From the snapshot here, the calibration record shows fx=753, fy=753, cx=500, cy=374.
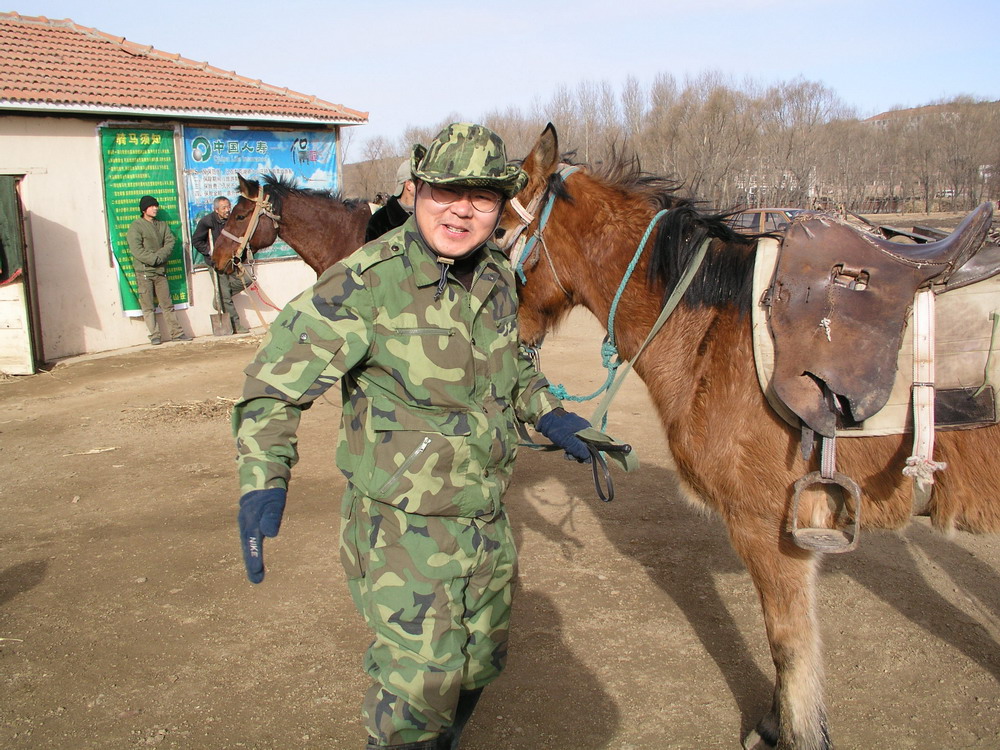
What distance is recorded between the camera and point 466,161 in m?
2.05

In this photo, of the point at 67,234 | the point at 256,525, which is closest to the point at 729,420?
the point at 256,525

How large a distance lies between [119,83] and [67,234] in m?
2.41

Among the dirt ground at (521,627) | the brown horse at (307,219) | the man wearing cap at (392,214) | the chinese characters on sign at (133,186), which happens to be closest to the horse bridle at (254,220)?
the brown horse at (307,219)

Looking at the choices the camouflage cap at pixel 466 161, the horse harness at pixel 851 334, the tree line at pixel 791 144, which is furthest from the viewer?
the tree line at pixel 791 144

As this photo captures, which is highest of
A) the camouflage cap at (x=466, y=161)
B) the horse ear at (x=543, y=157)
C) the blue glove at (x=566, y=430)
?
the horse ear at (x=543, y=157)

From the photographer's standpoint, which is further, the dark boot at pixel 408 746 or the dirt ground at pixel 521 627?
the dirt ground at pixel 521 627

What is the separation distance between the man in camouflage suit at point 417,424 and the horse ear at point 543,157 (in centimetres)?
71

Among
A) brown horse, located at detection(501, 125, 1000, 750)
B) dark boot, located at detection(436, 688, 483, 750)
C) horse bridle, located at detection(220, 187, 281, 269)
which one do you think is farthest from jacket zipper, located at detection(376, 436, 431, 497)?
horse bridle, located at detection(220, 187, 281, 269)

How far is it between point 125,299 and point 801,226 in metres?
9.63

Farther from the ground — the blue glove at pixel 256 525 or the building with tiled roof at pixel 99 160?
→ the building with tiled roof at pixel 99 160

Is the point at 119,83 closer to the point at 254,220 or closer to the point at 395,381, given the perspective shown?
the point at 254,220

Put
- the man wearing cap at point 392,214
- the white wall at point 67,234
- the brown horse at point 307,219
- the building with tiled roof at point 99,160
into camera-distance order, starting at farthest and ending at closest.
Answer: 1. the white wall at point 67,234
2. the building with tiled roof at point 99,160
3. the brown horse at point 307,219
4. the man wearing cap at point 392,214

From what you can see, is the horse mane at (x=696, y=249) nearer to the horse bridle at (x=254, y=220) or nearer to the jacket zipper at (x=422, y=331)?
the jacket zipper at (x=422, y=331)

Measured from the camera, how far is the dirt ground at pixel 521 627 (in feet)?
9.12
